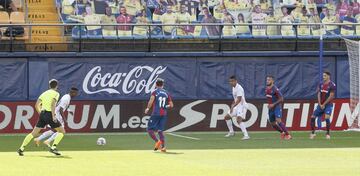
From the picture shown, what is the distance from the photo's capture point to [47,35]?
33000 millimetres

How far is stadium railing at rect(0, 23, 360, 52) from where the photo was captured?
31.4 metres

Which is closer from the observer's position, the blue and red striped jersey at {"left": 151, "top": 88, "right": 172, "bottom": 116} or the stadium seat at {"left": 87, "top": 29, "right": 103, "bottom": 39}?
the blue and red striped jersey at {"left": 151, "top": 88, "right": 172, "bottom": 116}

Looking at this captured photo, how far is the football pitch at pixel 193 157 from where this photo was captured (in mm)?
A: 17094

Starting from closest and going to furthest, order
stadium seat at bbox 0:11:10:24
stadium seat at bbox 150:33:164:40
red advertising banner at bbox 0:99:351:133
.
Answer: red advertising banner at bbox 0:99:351:133
stadium seat at bbox 150:33:164:40
stadium seat at bbox 0:11:10:24

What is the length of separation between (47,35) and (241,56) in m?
7.68

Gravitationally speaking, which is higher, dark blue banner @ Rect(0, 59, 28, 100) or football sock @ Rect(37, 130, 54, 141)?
dark blue banner @ Rect(0, 59, 28, 100)

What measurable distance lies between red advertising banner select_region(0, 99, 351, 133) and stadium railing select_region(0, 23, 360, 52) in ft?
7.19

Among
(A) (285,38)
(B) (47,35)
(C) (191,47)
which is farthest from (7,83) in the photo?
(A) (285,38)

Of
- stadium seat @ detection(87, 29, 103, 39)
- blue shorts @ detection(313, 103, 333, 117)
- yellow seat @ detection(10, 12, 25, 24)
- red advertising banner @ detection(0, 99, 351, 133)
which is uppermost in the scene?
yellow seat @ detection(10, 12, 25, 24)

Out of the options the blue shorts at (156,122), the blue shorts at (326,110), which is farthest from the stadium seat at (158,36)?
the blue shorts at (156,122)

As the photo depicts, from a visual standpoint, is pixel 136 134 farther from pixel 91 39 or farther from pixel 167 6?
pixel 167 6

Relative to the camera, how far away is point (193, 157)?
2038cm

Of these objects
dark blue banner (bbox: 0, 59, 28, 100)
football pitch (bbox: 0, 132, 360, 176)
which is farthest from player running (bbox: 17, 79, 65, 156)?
dark blue banner (bbox: 0, 59, 28, 100)

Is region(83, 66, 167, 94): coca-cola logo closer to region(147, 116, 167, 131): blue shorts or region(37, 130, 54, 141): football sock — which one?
region(37, 130, 54, 141): football sock
